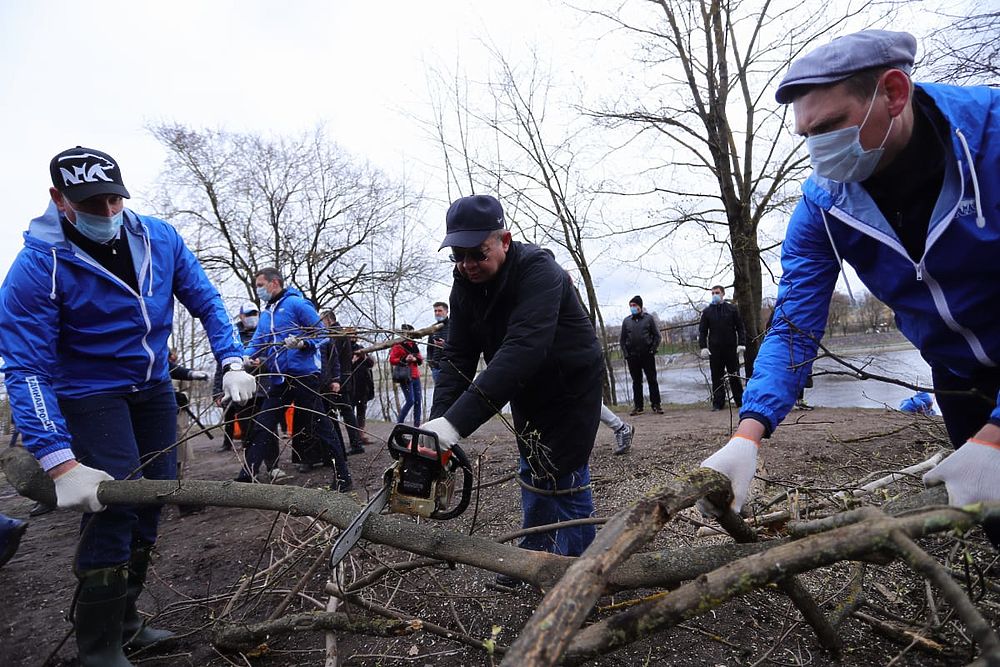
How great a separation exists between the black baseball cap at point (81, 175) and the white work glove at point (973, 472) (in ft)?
9.59

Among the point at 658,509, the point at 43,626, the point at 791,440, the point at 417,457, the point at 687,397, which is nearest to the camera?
the point at 658,509

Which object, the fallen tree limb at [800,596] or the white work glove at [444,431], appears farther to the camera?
the white work glove at [444,431]

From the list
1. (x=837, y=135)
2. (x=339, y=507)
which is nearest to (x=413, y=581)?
(x=339, y=507)

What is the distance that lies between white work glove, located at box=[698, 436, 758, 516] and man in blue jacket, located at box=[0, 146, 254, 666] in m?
2.17

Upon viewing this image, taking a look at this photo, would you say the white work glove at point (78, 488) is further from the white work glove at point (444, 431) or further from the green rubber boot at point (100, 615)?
the white work glove at point (444, 431)

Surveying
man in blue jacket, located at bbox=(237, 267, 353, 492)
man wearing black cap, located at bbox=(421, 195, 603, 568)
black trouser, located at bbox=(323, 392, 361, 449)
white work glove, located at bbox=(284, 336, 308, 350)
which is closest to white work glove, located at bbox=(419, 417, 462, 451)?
man wearing black cap, located at bbox=(421, 195, 603, 568)

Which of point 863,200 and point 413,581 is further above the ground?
point 863,200

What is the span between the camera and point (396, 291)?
17.5m

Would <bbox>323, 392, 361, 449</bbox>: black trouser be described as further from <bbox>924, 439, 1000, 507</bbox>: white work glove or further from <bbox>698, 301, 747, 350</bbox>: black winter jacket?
<bbox>698, 301, 747, 350</bbox>: black winter jacket

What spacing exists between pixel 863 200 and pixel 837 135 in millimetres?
221

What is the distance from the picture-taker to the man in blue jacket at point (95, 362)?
80.0 inches

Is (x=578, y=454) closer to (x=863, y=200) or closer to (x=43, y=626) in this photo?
(x=863, y=200)

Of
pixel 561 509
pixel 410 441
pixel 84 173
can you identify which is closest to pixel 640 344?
pixel 561 509

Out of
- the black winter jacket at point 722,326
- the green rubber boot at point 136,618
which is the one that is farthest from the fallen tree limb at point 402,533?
the black winter jacket at point 722,326
